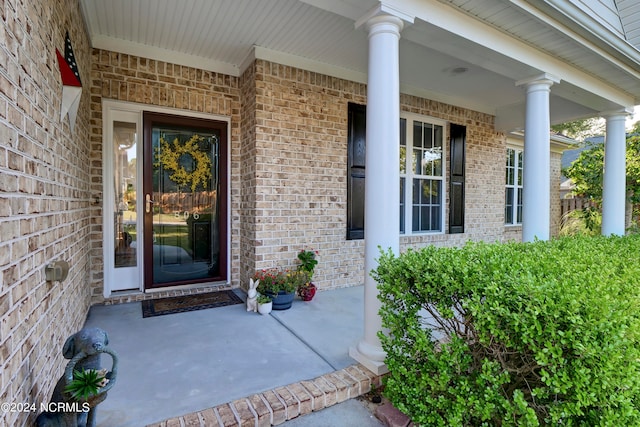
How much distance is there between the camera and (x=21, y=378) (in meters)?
1.26

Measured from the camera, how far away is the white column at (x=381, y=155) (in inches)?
92.3

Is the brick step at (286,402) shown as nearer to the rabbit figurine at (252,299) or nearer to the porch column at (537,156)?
the rabbit figurine at (252,299)

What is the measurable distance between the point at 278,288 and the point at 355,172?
1.98 meters

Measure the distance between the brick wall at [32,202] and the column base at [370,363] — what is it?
1.81m

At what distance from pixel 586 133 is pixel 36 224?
73.5 feet

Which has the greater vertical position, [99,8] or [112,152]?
[99,8]

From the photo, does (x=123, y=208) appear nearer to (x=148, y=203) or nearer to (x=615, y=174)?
(x=148, y=203)

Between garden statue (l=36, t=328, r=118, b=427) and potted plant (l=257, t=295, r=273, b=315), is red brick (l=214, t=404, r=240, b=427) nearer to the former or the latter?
garden statue (l=36, t=328, r=118, b=427)

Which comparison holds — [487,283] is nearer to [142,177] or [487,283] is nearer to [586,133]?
[142,177]

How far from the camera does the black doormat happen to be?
3.40 m

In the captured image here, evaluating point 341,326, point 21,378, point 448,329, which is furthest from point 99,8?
point 448,329

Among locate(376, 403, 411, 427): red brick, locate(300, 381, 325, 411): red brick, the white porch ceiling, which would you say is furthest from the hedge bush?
the white porch ceiling

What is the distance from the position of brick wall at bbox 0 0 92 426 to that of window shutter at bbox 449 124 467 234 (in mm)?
5314

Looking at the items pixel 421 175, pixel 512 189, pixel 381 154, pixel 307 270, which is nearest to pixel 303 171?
pixel 307 270
